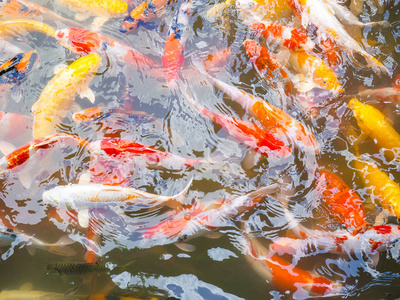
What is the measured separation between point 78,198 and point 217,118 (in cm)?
137

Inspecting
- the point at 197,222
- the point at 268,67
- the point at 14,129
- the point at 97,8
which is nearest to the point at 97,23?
the point at 97,8

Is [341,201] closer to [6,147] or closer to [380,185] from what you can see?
[380,185]

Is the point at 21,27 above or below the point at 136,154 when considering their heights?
above

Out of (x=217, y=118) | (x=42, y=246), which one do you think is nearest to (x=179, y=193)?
(x=217, y=118)

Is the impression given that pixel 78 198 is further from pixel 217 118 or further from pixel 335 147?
pixel 335 147

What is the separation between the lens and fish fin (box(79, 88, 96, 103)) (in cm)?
328

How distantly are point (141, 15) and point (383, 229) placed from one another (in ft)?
10.2

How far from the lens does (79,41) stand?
3574 millimetres

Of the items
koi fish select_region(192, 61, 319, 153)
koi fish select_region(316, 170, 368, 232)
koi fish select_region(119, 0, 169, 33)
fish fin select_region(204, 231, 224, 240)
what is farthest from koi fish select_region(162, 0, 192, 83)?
koi fish select_region(316, 170, 368, 232)

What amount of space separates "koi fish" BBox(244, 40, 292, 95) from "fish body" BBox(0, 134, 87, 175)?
184 centimetres

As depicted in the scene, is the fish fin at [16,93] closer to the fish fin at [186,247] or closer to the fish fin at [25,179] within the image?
the fish fin at [25,179]

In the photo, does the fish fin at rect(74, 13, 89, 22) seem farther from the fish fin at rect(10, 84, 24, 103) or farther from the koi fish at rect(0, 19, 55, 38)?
the fish fin at rect(10, 84, 24, 103)

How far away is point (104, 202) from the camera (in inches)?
106

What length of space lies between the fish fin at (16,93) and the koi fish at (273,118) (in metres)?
1.93
